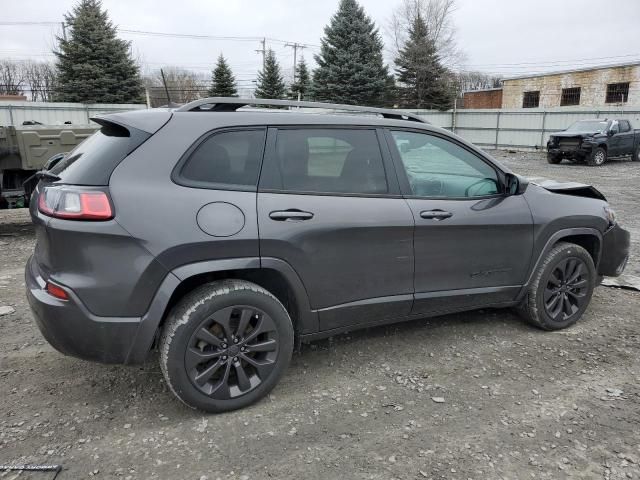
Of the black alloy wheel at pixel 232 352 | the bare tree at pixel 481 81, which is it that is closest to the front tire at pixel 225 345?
the black alloy wheel at pixel 232 352

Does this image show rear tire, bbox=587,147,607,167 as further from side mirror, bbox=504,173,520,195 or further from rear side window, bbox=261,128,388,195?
rear side window, bbox=261,128,388,195

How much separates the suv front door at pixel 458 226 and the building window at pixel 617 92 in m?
31.5

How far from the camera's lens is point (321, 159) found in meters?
3.02

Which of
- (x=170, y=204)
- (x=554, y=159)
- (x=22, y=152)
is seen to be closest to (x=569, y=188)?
(x=170, y=204)

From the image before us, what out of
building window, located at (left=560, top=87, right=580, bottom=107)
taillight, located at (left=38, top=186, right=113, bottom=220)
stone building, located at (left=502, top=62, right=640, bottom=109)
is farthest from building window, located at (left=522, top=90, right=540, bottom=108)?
taillight, located at (left=38, top=186, right=113, bottom=220)

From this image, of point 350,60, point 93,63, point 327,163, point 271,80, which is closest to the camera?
point 327,163

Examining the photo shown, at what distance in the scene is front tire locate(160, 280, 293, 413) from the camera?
2607 millimetres

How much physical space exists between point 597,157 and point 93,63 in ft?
79.0

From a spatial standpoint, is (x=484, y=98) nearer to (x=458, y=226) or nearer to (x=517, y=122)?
(x=517, y=122)

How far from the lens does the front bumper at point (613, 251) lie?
407 cm

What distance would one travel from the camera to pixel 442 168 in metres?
3.60

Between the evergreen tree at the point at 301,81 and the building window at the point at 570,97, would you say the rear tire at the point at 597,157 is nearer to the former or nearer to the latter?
the building window at the point at 570,97

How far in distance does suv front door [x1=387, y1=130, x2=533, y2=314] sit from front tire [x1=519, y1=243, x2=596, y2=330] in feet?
0.65

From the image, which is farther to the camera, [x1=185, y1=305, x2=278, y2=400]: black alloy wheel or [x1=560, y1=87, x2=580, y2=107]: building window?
[x1=560, y1=87, x2=580, y2=107]: building window
